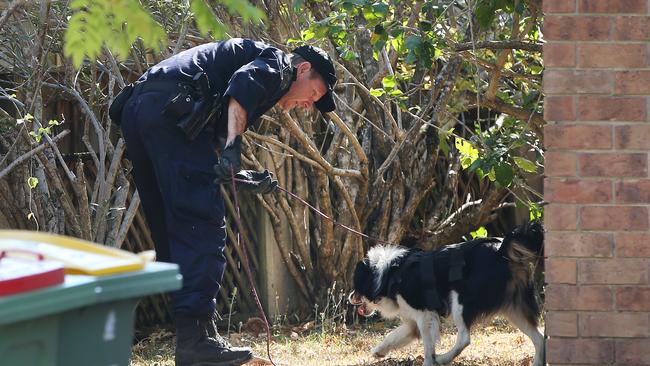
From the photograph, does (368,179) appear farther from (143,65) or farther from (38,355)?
(38,355)

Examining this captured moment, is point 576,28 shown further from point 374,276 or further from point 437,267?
point 374,276

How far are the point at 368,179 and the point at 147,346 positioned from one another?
7.10 feet

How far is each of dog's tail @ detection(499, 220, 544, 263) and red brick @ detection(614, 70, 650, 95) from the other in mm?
1555

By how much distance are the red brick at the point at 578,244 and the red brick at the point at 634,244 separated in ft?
0.12

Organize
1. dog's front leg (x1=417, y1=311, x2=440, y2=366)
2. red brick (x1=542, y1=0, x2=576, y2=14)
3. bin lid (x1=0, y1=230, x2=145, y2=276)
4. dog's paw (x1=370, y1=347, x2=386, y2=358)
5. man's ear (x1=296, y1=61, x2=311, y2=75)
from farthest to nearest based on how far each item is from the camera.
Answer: dog's paw (x1=370, y1=347, x2=386, y2=358) → dog's front leg (x1=417, y1=311, x2=440, y2=366) → man's ear (x1=296, y1=61, x2=311, y2=75) → red brick (x1=542, y1=0, x2=576, y2=14) → bin lid (x1=0, y1=230, x2=145, y2=276)

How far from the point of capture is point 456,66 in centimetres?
794

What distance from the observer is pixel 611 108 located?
4.92 m

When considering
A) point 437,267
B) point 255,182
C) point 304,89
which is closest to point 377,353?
point 437,267

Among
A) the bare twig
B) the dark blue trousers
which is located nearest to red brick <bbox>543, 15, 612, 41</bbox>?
the dark blue trousers

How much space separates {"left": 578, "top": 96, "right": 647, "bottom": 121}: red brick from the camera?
4910 millimetres

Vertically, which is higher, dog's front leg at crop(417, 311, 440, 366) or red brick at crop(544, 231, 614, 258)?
red brick at crop(544, 231, 614, 258)

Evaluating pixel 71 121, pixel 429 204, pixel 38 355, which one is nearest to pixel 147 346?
pixel 71 121

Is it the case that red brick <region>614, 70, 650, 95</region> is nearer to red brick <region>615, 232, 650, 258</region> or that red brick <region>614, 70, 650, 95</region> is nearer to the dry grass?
red brick <region>615, 232, 650, 258</region>

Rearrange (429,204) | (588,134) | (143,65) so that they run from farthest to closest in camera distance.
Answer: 1. (429,204)
2. (143,65)
3. (588,134)
